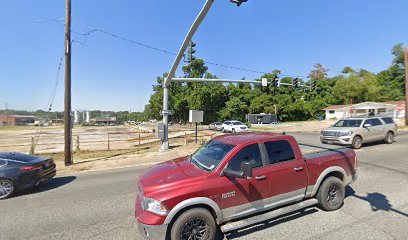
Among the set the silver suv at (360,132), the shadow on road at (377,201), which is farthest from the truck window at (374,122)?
the shadow on road at (377,201)

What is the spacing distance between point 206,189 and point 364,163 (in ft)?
26.9

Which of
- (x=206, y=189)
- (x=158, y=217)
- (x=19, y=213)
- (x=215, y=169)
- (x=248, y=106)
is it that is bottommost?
(x=19, y=213)

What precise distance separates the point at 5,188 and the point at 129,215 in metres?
4.50

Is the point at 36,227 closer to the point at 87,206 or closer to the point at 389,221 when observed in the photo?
the point at 87,206

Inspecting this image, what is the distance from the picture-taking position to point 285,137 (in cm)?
446

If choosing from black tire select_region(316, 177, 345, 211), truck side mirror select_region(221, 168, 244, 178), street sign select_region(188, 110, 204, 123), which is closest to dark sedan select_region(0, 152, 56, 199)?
truck side mirror select_region(221, 168, 244, 178)

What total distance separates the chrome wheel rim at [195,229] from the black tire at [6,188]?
6.14 metres

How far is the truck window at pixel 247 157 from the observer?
3830mm

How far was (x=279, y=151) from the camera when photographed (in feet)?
14.0

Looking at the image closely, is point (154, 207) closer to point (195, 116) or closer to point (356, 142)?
point (356, 142)

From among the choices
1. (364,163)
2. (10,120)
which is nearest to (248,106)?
(364,163)

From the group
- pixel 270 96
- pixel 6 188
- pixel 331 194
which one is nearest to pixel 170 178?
pixel 331 194

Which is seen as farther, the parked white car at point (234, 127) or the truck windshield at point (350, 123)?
the parked white car at point (234, 127)

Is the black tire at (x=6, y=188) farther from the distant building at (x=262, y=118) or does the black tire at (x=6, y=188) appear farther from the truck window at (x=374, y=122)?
the distant building at (x=262, y=118)
